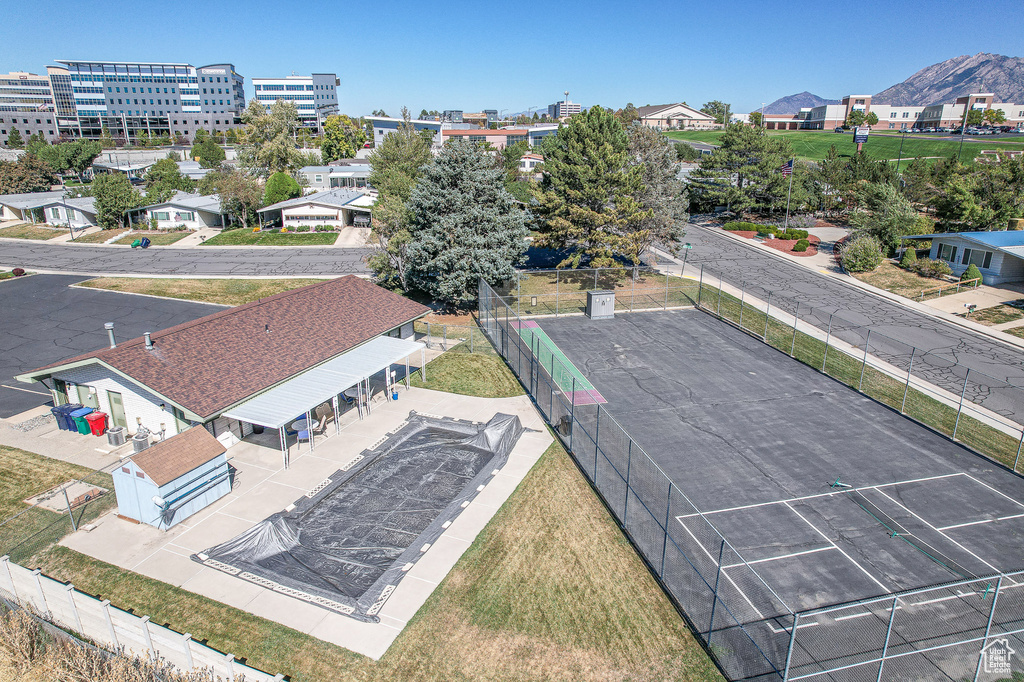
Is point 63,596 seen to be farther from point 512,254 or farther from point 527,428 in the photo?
point 512,254

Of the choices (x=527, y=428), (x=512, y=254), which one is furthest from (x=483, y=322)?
(x=527, y=428)

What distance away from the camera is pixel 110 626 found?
11.8 m

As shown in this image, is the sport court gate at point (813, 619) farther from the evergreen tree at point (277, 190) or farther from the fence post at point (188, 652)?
the evergreen tree at point (277, 190)

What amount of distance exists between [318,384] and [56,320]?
26846mm

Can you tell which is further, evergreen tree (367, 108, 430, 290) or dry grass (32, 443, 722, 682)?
evergreen tree (367, 108, 430, 290)

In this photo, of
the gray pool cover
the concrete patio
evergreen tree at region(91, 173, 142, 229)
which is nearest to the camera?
the concrete patio

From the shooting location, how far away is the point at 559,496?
58.9ft

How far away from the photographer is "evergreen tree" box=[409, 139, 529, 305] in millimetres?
34531

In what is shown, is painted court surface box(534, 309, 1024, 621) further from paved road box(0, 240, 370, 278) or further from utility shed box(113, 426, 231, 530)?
paved road box(0, 240, 370, 278)

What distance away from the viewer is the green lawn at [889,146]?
85438 millimetres

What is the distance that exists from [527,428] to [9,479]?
17.5 m

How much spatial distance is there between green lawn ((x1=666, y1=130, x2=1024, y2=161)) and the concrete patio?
258ft

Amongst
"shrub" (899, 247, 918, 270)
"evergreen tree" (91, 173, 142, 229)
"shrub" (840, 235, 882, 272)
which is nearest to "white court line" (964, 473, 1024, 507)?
"shrub" (840, 235, 882, 272)

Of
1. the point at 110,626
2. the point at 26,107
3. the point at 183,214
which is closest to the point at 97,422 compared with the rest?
the point at 110,626
